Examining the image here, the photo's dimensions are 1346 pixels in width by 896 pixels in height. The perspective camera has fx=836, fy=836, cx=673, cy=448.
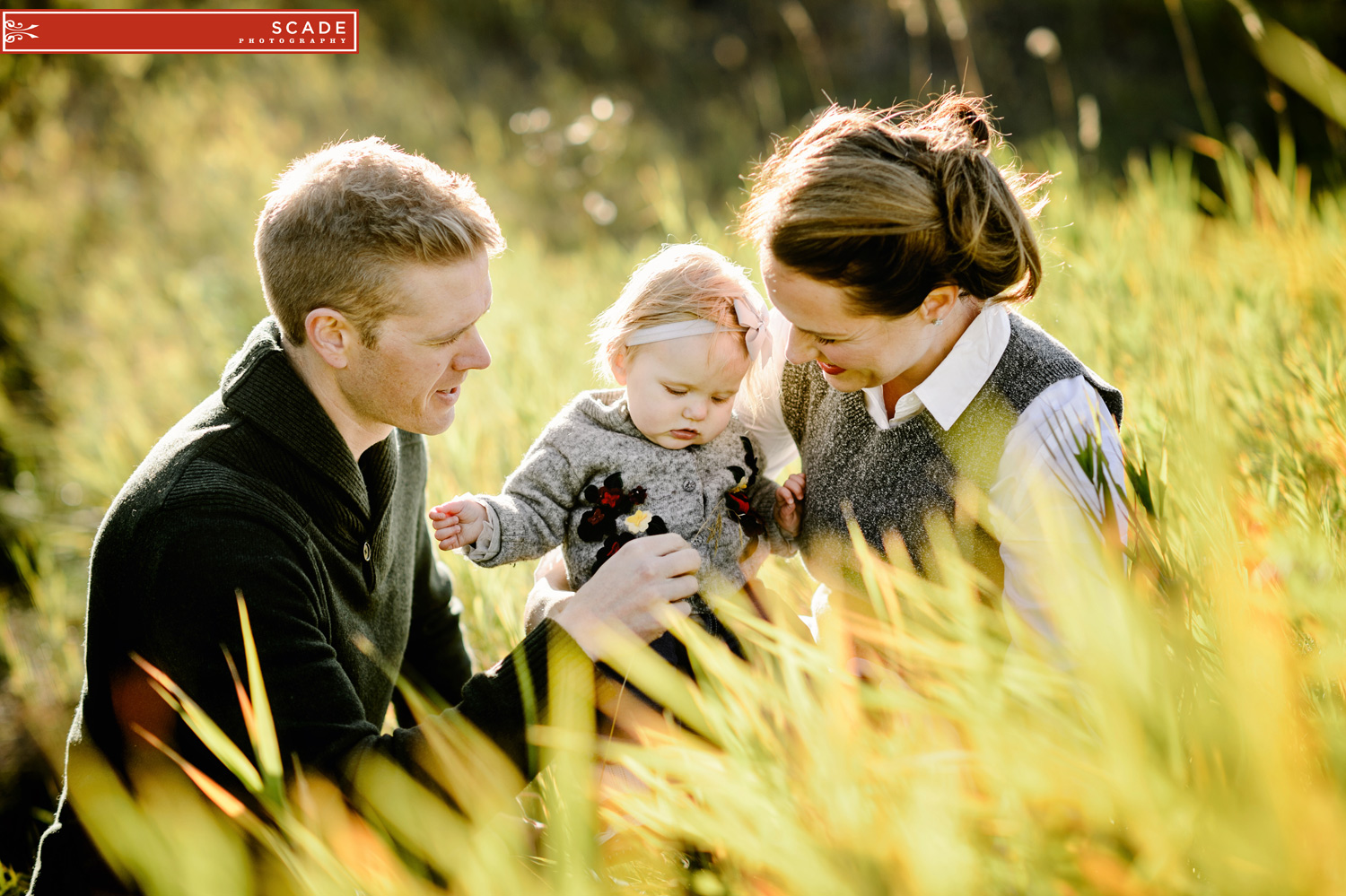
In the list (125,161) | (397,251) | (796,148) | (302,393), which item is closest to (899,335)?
(796,148)

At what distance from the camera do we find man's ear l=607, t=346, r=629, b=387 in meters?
1.84

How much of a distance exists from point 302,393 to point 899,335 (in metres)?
1.20

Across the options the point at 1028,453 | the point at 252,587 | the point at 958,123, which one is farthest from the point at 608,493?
the point at 958,123

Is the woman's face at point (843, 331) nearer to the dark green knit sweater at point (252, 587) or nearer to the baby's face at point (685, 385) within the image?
the baby's face at point (685, 385)

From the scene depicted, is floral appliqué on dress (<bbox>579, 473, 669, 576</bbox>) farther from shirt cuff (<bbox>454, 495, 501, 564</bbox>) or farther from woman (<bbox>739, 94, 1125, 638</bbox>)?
woman (<bbox>739, 94, 1125, 638</bbox>)

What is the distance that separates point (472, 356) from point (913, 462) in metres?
0.98

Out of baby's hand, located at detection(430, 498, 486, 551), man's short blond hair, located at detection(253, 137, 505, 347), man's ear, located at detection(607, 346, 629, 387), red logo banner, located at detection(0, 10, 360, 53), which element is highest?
red logo banner, located at detection(0, 10, 360, 53)

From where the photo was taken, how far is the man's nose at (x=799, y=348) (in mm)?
1663

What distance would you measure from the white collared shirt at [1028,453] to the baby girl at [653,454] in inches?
14.0

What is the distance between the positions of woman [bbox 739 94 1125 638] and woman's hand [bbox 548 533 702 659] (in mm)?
420

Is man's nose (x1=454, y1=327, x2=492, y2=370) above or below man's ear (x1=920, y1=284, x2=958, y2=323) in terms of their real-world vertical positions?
above

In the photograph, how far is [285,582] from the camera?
4.87 ft

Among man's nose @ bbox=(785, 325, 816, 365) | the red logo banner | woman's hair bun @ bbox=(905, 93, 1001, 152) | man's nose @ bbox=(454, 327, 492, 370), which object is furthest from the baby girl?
the red logo banner

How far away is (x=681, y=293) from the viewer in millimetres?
1742
